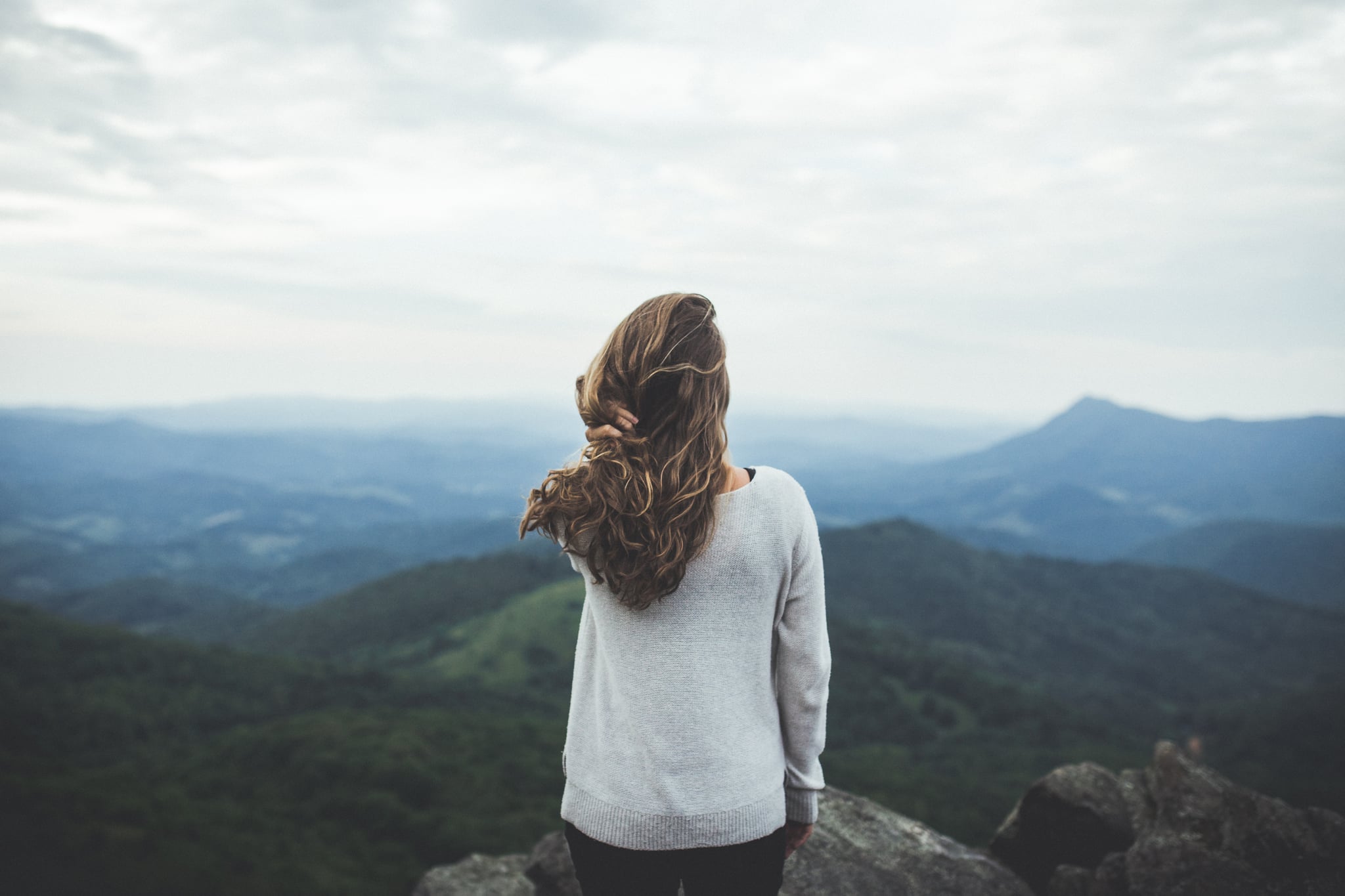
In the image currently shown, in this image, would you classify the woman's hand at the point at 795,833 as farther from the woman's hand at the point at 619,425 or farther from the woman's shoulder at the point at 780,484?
the woman's hand at the point at 619,425

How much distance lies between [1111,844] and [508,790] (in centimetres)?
6884

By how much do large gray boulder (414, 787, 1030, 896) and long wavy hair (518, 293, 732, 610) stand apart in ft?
14.8

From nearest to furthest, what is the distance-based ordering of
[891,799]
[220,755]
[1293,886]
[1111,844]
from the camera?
1. [1293,886]
2. [1111,844]
3. [891,799]
4. [220,755]

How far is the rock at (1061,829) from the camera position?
24.1 feet

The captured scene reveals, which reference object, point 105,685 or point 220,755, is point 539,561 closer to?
point 105,685

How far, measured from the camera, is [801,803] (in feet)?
9.91

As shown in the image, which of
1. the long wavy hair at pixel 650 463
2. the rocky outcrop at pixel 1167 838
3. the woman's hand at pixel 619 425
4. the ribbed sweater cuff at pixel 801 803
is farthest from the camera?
the rocky outcrop at pixel 1167 838

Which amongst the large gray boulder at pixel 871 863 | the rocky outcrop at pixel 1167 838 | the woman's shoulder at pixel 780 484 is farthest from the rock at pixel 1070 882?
the woman's shoulder at pixel 780 484

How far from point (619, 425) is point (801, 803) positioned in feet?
5.51

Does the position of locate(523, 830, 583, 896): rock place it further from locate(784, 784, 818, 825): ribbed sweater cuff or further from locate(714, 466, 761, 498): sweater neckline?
locate(714, 466, 761, 498): sweater neckline

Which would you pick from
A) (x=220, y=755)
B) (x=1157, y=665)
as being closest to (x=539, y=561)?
(x=220, y=755)

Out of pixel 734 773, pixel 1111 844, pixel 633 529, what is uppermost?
pixel 633 529

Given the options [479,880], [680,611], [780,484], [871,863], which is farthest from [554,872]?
[780,484]

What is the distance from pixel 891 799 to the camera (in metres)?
65.9
